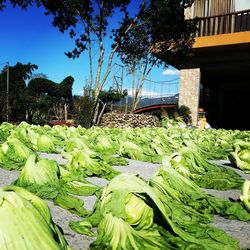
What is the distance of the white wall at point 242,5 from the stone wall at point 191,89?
9.99 feet

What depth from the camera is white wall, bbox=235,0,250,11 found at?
48.1ft

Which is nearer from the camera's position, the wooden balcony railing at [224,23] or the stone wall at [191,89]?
the wooden balcony railing at [224,23]

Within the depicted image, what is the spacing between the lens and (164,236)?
Answer: 1720mm

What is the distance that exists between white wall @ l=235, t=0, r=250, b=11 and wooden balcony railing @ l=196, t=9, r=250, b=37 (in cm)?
68

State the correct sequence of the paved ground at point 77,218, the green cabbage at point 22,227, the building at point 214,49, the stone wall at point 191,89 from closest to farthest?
the green cabbage at point 22,227 < the paved ground at point 77,218 < the building at point 214,49 < the stone wall at point 191,89

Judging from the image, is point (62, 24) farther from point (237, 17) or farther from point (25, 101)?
point (237, 17)

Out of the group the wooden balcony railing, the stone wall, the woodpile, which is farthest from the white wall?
the woodpile

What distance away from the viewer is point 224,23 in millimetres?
14312

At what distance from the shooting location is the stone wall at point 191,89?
15375 millimetres

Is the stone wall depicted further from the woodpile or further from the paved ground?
the paved ground

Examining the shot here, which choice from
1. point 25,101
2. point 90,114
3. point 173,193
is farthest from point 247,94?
point 173,193

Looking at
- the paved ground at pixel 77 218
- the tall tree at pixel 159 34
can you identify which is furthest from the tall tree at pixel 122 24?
the paved ground at pixel 77 218

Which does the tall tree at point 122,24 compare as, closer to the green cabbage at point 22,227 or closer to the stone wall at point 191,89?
the stone wall at point 191,89

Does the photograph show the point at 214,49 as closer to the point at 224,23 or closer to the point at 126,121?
the point at 224,23
